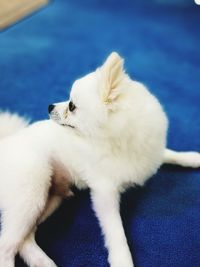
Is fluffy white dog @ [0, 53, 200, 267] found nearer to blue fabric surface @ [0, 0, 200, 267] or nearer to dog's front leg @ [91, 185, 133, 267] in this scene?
dog's front leg @ [91, 185, 133, 267]

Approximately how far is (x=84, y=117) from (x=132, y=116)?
0.56 feet

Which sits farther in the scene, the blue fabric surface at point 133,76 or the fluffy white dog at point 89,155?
the blue fabric surface at point 133,76

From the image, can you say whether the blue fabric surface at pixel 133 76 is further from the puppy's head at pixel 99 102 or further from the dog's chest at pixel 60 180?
the puppy's head at pixel 99 102

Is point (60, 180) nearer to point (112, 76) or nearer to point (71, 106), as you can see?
point (71, 106)

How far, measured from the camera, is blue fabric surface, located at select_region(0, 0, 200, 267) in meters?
1.34

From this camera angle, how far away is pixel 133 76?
2438mm

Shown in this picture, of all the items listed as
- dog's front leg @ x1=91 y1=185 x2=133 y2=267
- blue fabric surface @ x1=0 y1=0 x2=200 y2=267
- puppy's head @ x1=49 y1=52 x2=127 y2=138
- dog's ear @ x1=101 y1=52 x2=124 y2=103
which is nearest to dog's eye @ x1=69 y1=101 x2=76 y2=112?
puppy's head @ x1=49 y1=52 x2=127 y2=138

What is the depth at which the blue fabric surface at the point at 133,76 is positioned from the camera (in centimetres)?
134

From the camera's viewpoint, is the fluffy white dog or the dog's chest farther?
the dog's chest

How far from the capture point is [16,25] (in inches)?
129

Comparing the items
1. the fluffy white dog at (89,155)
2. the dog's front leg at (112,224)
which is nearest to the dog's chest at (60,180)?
the fluffy white dog at (89,155)

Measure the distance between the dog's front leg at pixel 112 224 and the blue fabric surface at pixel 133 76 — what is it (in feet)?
0.22

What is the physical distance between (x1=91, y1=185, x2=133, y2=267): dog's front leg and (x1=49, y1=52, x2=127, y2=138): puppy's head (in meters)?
0.22

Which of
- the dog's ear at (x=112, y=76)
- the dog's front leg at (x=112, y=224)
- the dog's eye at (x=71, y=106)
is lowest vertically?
the dog's front leg at (x=112, y=224)
